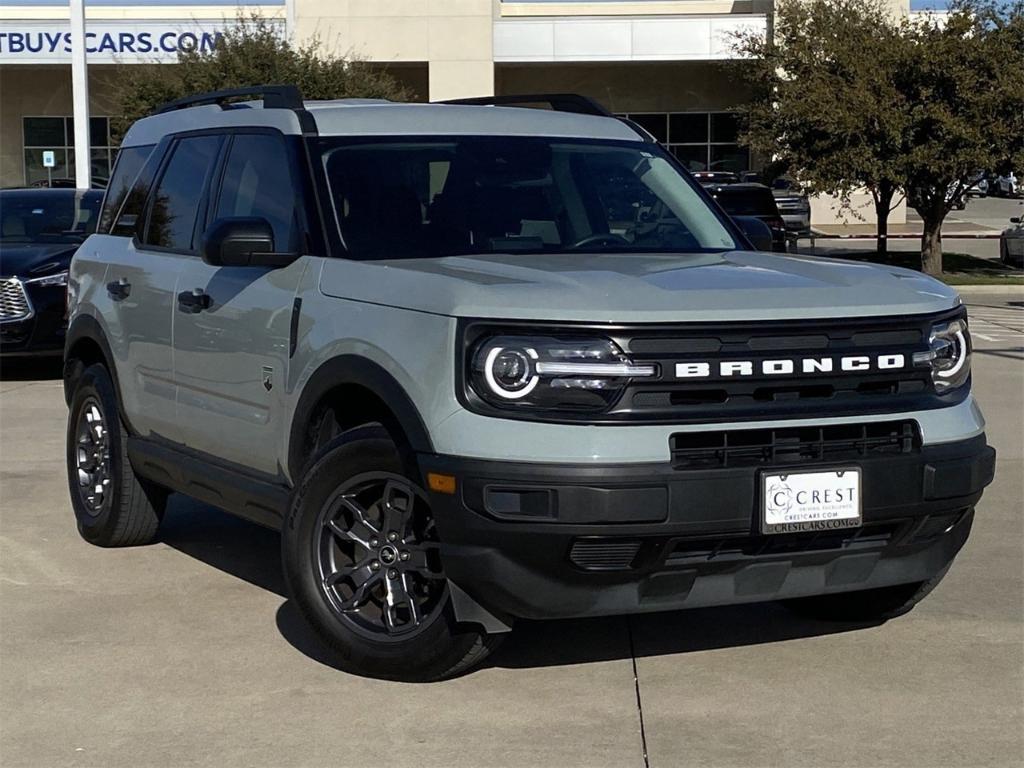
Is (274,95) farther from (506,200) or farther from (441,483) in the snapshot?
(441,483)

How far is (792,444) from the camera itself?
474 centimetres

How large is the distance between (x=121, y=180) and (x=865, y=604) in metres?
4.04

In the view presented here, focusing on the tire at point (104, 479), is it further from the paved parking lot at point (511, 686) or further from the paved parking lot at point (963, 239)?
the paved parking lot at point (963, 239)

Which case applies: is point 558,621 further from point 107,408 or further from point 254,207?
point 107,408

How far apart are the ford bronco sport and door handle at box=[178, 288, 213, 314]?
14mm

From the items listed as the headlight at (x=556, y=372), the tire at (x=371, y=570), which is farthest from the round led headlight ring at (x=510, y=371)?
the tire at (x=371, y=570)

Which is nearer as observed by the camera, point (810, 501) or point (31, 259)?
point (810, 501)

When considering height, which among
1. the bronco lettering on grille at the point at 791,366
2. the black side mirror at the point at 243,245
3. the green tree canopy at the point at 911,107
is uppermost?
the green tree canopy at the point at 911,107

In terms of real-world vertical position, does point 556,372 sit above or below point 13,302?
above

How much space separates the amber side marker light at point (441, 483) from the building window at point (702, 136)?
50.6 meters

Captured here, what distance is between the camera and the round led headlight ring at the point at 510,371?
4.58 m

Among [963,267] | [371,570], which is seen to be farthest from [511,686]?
[963,267]

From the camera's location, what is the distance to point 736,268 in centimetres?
541

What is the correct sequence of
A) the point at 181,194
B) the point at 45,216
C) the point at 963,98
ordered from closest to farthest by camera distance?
the point at 181,194 < the point at 45,216 < the point at 963,98
